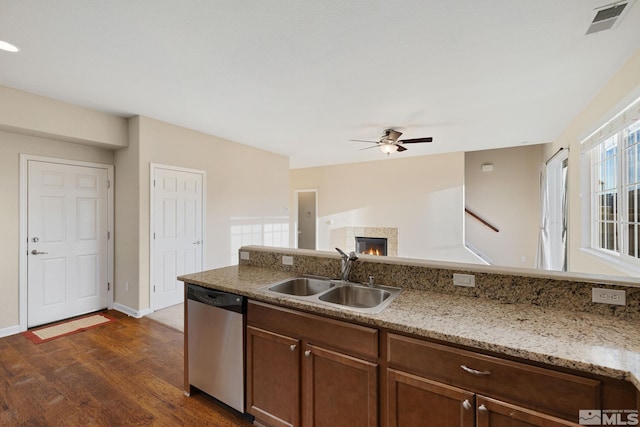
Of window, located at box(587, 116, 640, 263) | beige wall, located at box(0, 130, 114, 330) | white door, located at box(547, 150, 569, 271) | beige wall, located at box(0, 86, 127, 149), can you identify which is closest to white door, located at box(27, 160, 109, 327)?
beige wall, located at box(0, 130, 114, 330)

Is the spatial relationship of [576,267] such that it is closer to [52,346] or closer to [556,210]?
[556,210]

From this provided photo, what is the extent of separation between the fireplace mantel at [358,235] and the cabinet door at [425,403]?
5.56 m

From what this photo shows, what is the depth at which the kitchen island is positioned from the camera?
953 mm

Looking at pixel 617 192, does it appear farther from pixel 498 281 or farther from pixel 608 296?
pixel 498 281

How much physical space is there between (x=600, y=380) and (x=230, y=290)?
1.77m

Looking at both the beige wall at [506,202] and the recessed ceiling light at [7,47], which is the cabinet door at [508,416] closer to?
the recessed ceiling light at [7,47]

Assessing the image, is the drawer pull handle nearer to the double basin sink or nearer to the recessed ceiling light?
the double basin sink

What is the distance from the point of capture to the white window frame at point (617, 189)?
96.3 inches

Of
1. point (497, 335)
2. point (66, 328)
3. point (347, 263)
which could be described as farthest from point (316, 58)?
point (66, 328)

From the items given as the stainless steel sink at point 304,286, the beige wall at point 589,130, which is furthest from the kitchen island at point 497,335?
the beige wall at point 589,130

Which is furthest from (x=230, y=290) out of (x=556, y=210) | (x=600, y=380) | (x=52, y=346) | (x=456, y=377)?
(x=556, y=210)

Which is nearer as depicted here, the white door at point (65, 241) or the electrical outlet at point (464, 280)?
the electrical outlet at point (464, 280)

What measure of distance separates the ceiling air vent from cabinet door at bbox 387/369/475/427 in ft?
7.78

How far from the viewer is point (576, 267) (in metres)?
3.75
